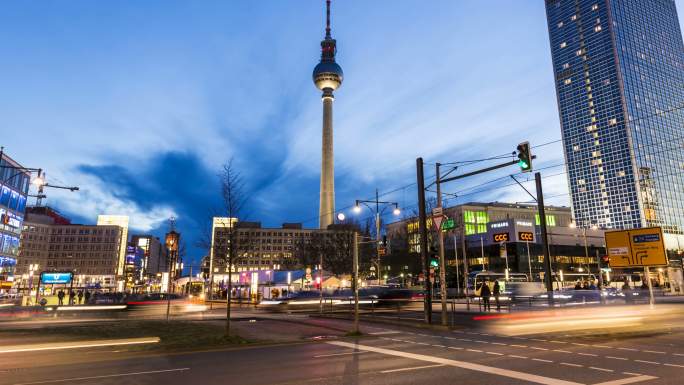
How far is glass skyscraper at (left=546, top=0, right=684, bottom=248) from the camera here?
174375mm

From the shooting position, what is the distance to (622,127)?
176 m

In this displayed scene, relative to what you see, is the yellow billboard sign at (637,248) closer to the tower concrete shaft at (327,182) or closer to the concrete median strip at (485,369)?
the concrete median strip at (485,369)

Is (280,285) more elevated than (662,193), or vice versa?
(662,193)

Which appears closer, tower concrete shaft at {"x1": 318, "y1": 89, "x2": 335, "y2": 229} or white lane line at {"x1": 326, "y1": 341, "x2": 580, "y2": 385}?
white lane line at {"x1": 326, "y1": 341, "x2": 580, "y2": 385}

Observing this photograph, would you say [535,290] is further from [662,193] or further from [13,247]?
[662,193]

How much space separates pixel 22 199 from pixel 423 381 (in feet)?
345

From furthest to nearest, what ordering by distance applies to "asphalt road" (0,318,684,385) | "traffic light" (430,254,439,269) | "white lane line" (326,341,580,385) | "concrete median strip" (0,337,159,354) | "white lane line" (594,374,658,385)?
"traffic light" (430,254,439,269) < "concrete median strip" (0,337,159,354) < "asphalt road" (0,318,684,385) < "white lane line" (326,341,580,385) < "white lane line" (594,374,658,385)

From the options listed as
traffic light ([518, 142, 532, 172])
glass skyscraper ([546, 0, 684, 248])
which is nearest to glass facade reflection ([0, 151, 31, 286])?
traffic light ([518, 142, 532, 172])

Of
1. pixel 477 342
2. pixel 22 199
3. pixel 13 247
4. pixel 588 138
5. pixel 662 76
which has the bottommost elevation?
pixel 477 342

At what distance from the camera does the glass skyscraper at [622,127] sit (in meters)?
174

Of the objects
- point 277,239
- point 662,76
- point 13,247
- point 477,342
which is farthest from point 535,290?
point 662,76

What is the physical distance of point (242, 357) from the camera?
13.7 metres

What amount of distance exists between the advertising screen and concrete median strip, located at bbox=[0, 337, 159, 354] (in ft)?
151

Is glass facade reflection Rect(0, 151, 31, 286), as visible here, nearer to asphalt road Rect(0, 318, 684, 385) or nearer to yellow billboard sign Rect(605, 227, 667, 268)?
asphalt road Rect(0, 318, 684, 385)
